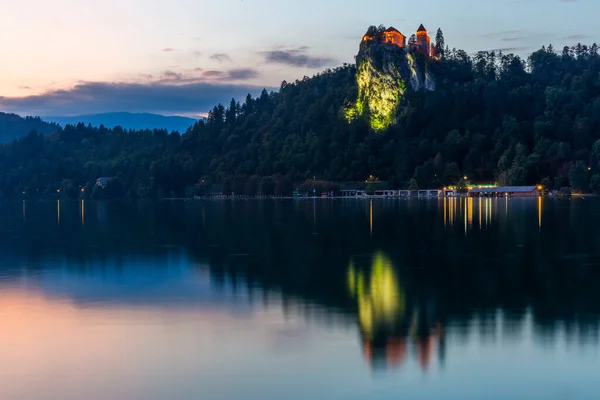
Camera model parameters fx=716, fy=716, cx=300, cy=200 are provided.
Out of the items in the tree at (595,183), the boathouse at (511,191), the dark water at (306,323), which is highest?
the tree at (595,183)

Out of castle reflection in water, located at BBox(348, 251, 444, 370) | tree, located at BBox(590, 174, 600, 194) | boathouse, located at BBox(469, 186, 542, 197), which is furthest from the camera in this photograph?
boathouse, located at BBox(469, 186, 542, 197)

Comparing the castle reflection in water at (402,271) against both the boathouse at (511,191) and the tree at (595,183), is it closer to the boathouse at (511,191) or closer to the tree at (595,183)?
the tree at (595,183)

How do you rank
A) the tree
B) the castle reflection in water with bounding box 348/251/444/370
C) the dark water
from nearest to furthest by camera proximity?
1. the dark water
2. the castle reflection in water with bounding box 348/251/444/370
3. the tree

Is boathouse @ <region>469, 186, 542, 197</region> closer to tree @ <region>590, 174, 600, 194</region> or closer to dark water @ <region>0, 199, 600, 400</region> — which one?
tree @ <region>590, 174, 600, 194</region>

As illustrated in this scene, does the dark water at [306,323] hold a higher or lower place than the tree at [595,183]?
lower

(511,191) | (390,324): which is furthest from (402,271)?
(511,191)

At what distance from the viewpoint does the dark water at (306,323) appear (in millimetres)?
15008

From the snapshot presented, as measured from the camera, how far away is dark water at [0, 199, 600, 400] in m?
15.0

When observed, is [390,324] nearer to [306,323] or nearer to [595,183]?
[306,323]

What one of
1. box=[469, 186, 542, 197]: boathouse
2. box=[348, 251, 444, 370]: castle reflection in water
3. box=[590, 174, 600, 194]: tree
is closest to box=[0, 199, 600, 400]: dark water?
box=[348, 251, 444, 370]: castle reflection in water

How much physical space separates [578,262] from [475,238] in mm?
13155

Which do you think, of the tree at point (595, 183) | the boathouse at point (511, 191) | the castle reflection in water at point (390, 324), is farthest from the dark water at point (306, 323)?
the boathouse at point (511, 191)

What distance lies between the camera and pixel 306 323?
808 inches

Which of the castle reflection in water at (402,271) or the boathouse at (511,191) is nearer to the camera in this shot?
the castle reflection in water at (402,271)
